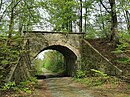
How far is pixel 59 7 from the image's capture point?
2575 centimetres

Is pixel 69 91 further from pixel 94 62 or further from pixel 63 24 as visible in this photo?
pixel 63 24

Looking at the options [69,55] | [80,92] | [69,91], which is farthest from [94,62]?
[80,92]

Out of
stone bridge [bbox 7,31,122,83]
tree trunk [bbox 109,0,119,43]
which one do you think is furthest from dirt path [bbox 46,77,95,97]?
A: tree trunk [bbox 109,0,119,43]

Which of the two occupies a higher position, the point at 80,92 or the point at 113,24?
the point at 113,24

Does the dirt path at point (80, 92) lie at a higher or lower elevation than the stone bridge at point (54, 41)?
lower

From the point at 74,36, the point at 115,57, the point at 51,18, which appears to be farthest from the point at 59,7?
the point at 115,57

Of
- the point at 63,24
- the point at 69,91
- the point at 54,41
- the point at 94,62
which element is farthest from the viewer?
the point at 63,24

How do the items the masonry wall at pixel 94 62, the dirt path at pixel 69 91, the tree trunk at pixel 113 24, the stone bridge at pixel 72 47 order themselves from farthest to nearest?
the tree trunk at pixel 113 24 < the stone bridge at pixel 72 47 < the masonry wall at pixel 94 62 < the dirt path at pixel 69 91

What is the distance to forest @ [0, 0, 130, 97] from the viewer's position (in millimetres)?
11126

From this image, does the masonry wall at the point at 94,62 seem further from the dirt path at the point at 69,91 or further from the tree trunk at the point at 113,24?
the dirt path at the point at 69,91

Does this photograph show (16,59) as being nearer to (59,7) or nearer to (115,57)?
(115,57)

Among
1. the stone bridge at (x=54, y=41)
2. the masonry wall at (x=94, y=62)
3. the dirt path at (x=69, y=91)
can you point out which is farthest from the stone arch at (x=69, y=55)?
the dirt path at (x=69, y=91)

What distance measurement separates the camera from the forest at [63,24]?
438 inches

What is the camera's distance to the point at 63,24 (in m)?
Answer: 27.0
